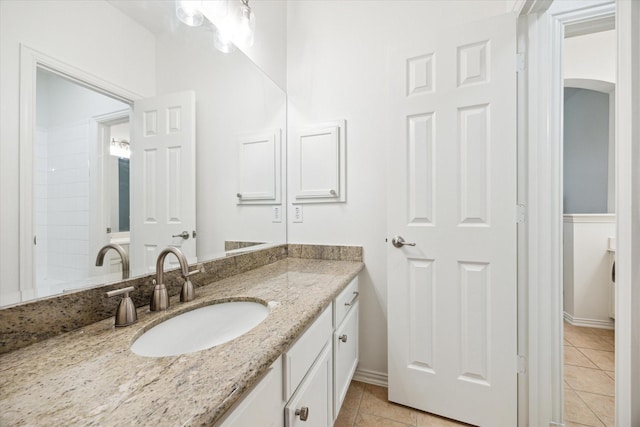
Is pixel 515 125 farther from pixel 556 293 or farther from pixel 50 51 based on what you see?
pixel 50 51

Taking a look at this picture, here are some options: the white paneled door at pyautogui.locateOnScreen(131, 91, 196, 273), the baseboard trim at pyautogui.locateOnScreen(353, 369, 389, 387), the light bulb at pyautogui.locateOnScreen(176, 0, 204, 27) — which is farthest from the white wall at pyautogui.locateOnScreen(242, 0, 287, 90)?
the baseboard trim at pyautogui.locateOnScreen(353, 369, 389, 387)

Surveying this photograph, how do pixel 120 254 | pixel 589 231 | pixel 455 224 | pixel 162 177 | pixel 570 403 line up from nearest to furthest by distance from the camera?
1. pixel 120 254
2. pixel 162 177
3. pixel 455 224
4. pixel 570 403
5. pixel 589 231

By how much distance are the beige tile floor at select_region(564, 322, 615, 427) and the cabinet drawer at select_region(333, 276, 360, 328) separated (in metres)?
1.24

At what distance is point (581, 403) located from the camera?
4.98ft

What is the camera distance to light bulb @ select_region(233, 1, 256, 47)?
143 cm

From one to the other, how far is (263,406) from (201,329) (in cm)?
38

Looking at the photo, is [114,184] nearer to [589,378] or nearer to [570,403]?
[570,403]

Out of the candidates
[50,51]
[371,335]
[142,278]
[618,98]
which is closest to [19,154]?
[50,51]

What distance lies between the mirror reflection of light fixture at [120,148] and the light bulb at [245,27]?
0.92 metres

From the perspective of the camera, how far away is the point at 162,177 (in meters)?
1.00

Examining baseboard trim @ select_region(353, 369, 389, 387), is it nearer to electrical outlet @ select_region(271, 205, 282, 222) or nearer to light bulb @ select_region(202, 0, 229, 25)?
electrical outlet @ select_region(271, 205, 282, 222)

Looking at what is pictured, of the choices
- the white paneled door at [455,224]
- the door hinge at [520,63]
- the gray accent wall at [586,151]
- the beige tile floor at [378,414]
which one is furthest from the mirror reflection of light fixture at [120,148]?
the gray accent wall at [586,151]

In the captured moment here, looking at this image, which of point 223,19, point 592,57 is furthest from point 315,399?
point 592,57

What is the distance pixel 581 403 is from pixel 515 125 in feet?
5.24
